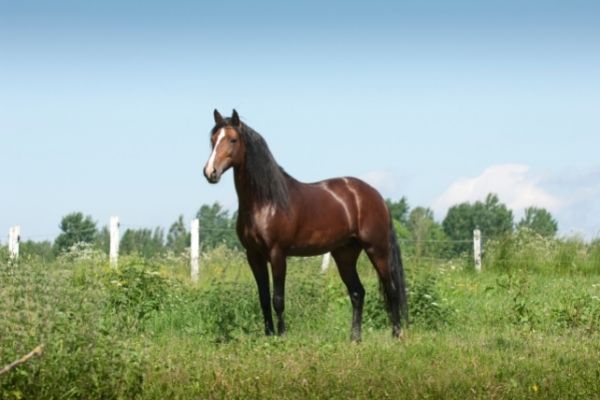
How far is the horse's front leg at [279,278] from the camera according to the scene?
1110cm

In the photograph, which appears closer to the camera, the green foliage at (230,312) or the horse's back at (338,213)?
the horse's back at (338,213)

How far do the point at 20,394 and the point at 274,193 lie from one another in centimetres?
421

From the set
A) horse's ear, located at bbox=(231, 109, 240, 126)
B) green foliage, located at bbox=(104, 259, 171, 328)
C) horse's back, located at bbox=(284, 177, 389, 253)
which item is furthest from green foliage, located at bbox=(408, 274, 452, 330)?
horse's ear, located at bbox=(231, 109, 240, 126)

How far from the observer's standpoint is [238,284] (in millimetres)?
13930

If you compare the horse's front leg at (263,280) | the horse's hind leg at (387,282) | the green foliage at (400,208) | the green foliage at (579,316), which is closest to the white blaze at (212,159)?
the horse's front leg at (263,280)

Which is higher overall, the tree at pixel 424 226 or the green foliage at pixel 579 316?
the tree at pixel 424 226

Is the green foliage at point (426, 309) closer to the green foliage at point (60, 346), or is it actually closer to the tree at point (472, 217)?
the green foliage at point (60, 346)

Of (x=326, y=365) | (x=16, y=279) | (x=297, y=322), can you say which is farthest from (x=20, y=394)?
(x=297, y=322)

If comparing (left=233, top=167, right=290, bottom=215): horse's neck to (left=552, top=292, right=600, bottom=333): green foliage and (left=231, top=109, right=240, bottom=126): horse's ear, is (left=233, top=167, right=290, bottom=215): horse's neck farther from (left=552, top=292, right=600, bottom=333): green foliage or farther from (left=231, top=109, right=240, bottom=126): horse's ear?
(left=552, top=292, right=600, bottom=333): green foliage

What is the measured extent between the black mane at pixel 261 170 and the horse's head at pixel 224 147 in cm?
4

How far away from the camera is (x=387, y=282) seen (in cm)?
1241

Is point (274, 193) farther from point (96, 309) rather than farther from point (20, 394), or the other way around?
point (20, 394)

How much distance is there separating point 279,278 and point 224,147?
5.19 feet

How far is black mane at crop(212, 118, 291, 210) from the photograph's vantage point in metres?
11.0
